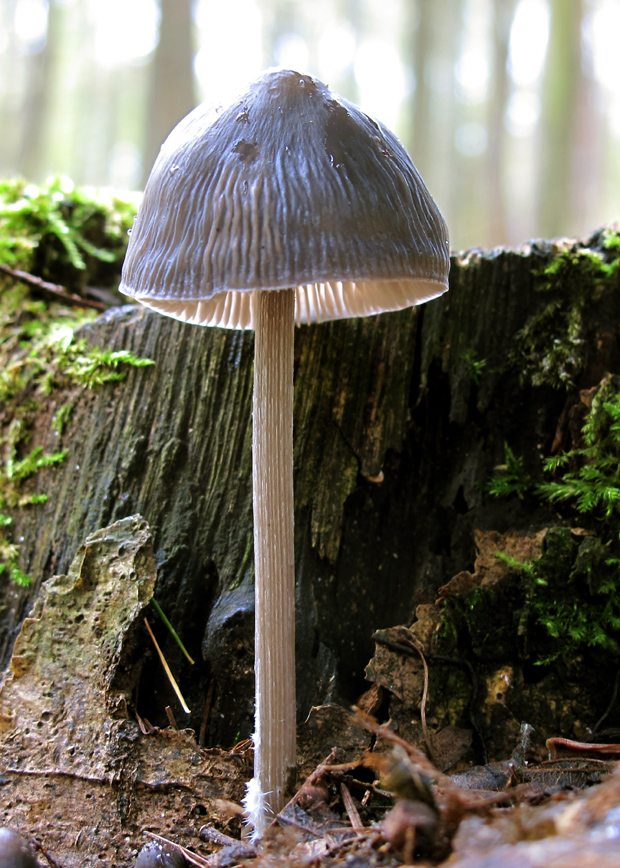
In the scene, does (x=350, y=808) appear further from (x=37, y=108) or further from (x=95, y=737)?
(x=37, y=108)

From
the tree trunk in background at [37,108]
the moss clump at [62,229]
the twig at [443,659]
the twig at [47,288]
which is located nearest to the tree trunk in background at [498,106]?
the moss clump at [62,229]

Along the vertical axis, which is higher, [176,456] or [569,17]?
[569,17]

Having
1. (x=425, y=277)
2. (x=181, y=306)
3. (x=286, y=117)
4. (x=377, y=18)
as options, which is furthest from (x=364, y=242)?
(x=377, y=18)

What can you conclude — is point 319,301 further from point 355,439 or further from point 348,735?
point 348,735

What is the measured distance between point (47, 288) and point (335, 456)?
180 cm

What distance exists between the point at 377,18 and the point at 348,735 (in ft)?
106

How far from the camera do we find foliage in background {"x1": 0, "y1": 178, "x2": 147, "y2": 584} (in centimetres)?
272

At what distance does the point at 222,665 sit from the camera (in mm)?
2299

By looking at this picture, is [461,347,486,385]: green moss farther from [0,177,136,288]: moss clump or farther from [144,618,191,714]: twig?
[0,177,136,288]: moss clump

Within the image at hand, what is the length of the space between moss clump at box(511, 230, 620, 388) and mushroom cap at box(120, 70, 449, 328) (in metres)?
0.92

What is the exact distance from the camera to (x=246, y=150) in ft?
5.40

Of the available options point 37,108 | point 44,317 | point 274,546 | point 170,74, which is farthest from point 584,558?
point 37,108

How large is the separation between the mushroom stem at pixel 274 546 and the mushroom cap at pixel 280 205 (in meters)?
0.35

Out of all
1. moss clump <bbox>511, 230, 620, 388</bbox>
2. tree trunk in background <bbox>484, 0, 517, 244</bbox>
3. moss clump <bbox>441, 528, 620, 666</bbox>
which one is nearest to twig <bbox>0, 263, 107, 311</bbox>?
moss clump <bbox>511, 230, 620, 388</bbox>
